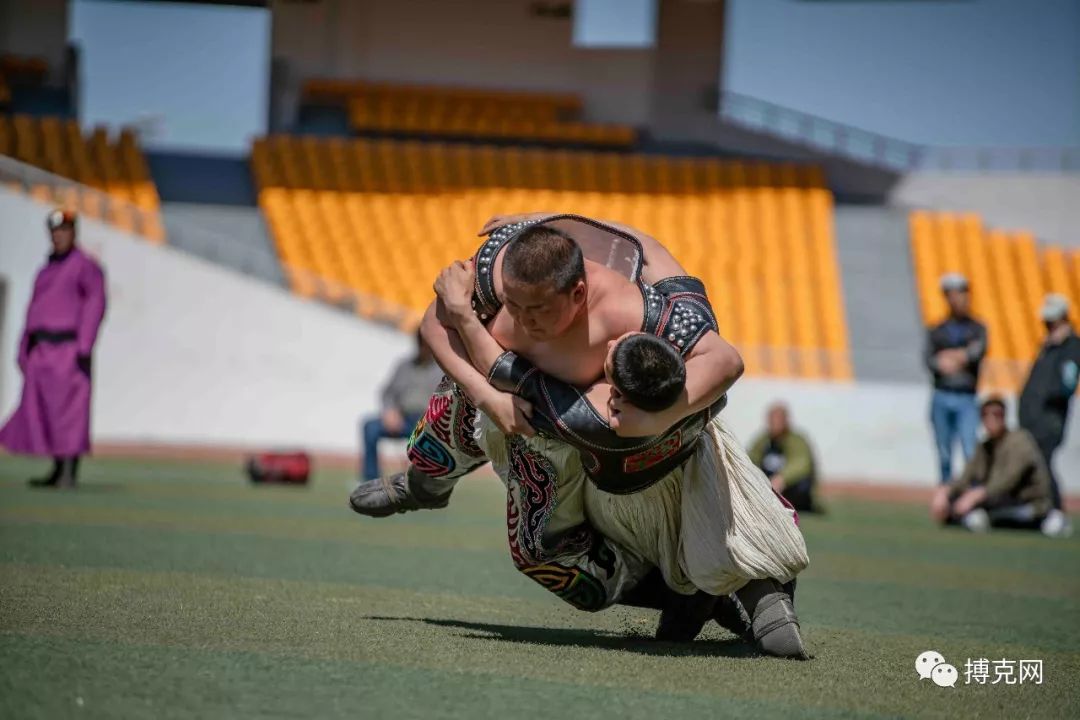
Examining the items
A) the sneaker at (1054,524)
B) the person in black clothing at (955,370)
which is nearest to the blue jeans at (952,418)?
the person in black clothing at (955,370)

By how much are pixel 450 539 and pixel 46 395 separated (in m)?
3.59

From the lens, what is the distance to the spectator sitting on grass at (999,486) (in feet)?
38.7

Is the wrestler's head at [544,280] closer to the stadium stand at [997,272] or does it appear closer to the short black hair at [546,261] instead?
the short black hair at [546,261]

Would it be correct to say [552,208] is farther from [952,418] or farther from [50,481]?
[50,481]

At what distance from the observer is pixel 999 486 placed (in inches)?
465

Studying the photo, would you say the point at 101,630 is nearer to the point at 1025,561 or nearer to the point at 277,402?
the point at 1025,561

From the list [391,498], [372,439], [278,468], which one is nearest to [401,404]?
[372,439]

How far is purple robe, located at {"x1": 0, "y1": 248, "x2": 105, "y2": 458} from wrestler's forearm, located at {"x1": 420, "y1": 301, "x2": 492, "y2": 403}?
6.67 metres

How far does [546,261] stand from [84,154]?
20.0m

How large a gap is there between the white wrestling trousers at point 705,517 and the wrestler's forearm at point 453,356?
0.91 feet

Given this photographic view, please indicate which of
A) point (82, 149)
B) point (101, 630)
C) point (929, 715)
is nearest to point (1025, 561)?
point (929, 715)

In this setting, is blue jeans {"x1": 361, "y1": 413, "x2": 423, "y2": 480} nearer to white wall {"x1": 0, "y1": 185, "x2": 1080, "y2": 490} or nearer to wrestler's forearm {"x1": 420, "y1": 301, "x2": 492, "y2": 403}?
white wall {"x1": 0, "y1": 185, "x2": 1080, "y2": 490}

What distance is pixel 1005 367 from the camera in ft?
59.7

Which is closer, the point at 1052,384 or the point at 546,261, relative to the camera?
the point at 546,261
